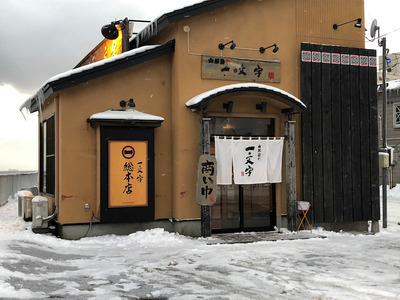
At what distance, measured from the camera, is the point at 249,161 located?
11.8m

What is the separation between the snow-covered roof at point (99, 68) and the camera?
36.0ft

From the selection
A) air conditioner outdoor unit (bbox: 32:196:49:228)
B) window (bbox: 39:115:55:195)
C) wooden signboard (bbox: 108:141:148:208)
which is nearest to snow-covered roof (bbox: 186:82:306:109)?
wooden signboard (bbox: 108:141:148:208)

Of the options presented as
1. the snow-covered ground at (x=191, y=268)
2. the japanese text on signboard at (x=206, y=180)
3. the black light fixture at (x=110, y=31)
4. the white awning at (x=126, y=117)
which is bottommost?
the snow-covered ground at (x=191, y=268)

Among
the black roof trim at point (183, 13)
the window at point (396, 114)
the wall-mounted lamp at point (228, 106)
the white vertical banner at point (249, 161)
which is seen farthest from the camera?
the window at point (396, 114)

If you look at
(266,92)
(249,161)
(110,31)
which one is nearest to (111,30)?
(110,31)

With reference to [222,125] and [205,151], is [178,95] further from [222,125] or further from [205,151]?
[205,151]

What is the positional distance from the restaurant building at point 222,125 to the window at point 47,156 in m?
0.10

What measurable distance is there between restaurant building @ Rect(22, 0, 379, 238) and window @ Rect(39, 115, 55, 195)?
0.32 ft

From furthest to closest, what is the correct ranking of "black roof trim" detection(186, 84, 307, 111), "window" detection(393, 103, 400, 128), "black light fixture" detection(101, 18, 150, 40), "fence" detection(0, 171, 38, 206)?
"window" detection(393, 103, 400, 128) < "fence" detection(0, 171, 38, 206) < "black light fixture" detection(101, 18, 150, 40) < "black roof trim" detection(186, 84, 307, 111)

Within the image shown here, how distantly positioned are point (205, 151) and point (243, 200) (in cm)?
202

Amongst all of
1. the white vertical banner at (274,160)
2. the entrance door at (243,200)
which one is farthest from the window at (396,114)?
the white vertical banner at (274,160)

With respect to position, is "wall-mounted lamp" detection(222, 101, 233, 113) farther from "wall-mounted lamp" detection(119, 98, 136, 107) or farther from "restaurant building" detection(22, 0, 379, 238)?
"wall-mounted lamp" detection(119, 98, 136, 107)

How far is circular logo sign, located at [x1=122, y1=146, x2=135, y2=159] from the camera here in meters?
11.3

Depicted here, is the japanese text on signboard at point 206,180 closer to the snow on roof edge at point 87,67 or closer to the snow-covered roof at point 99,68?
the snow-covered roof at point 99,68
